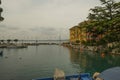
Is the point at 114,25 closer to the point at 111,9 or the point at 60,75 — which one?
the point at 111,9

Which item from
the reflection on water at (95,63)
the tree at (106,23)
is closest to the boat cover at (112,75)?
the reflection on water at (95,63)

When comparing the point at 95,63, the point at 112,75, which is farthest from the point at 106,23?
the point at 112,75

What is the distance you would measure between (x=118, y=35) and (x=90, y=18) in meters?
9.04

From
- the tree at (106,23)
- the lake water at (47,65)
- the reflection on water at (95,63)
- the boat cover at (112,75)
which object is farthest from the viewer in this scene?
the tree at (106,23)

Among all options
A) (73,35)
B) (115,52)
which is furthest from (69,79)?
(73,35)

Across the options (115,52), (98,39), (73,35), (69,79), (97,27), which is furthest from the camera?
(73,35)

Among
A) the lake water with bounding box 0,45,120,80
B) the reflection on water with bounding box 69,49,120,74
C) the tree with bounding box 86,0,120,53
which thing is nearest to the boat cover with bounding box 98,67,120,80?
the lake water with bounding box 0,45,120,80

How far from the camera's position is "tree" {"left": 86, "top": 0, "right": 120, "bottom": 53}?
1740 inches

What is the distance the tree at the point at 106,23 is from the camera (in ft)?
145

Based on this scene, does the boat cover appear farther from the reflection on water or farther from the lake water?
the reflection on water

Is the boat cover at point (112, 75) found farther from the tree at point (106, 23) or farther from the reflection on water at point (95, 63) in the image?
the tree at point (106, 23)

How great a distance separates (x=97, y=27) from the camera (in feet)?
145

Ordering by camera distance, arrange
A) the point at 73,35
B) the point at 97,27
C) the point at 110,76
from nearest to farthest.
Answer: the point at 110,76 → the point at 97,27 → the point at 73,35

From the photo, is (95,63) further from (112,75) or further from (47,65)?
(112,75)
